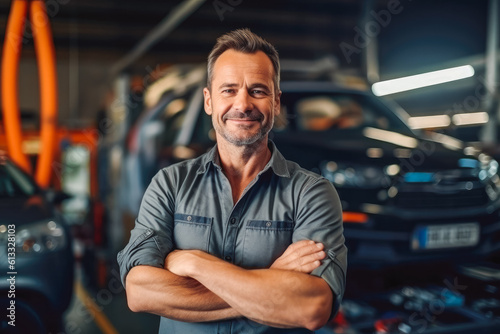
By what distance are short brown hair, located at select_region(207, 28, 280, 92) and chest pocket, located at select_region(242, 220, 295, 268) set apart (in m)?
0.39

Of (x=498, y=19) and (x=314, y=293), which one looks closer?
(x=314, y=293)

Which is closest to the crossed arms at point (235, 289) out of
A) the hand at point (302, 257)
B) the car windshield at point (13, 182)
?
the hand at point (302, 257)

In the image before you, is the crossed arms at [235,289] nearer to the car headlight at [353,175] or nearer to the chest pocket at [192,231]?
the chest pocket at [192,231]

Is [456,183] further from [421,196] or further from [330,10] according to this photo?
[330,10]

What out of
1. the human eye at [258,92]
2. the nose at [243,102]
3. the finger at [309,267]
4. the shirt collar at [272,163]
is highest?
the human eye at [258,92]

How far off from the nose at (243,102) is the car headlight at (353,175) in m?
1.25

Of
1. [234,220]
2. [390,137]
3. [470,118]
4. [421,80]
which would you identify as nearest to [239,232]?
[234,220]

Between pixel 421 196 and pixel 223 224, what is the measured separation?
4.97ft

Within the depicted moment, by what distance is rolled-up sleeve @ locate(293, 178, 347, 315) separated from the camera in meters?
1.39

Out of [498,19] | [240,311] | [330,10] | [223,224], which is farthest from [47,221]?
[330,10]

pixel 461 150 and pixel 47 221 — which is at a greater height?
pixel 461 150

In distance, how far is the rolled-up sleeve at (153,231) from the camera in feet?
4.68

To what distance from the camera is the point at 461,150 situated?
115 inches

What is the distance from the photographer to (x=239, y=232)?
1507 mm
